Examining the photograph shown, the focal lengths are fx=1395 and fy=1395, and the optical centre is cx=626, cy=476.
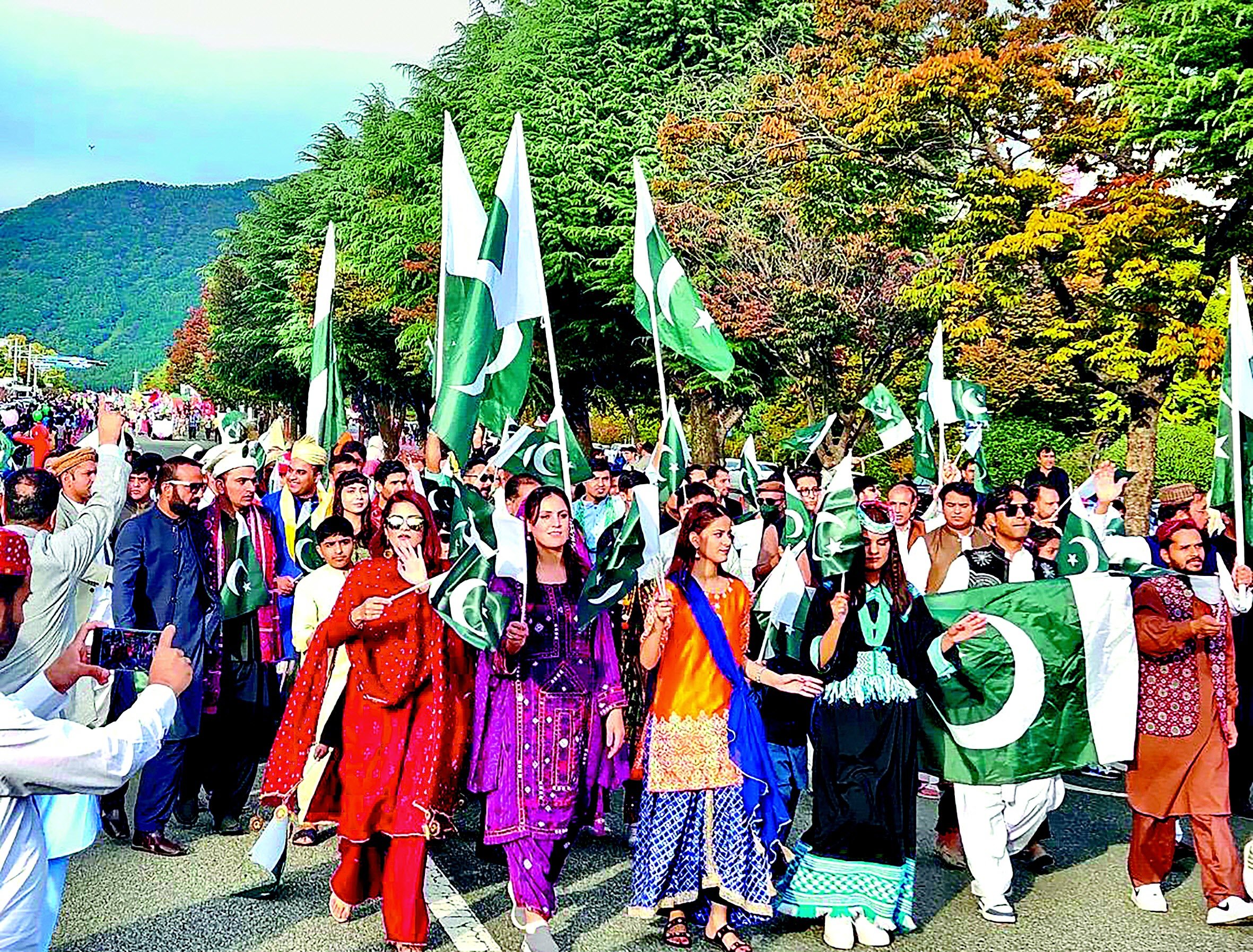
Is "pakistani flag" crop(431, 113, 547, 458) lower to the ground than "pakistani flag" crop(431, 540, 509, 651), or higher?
higher

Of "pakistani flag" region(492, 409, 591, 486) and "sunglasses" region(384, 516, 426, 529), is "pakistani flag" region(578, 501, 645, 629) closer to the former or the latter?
"sunglasses" region(384, 516, 426, 529)

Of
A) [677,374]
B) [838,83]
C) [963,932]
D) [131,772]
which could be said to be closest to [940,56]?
[838,83]

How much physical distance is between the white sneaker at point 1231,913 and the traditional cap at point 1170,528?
1596 mm

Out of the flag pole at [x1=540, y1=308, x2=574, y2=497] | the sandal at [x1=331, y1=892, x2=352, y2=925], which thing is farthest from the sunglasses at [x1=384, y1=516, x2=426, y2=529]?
the sandal at [x1=331, y1=892, x2=352, y2=925]

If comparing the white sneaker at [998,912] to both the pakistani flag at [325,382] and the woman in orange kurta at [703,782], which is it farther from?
the pakistani flag at [325,382]

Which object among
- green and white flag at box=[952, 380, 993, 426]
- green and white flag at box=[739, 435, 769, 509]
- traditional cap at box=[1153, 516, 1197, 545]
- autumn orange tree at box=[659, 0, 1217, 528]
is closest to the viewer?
traditional cap at box=[1153, 516, 1197, 545]

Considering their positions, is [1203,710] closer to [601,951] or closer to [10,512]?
[601,951]

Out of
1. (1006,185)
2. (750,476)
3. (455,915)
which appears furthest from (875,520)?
(1006,185)

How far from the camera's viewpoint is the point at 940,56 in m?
18.6

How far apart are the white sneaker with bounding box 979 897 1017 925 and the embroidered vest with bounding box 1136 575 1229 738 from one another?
1.01 metres

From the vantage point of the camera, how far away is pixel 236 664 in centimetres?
726

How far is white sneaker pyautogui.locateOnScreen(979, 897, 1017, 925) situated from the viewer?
5.81 meters

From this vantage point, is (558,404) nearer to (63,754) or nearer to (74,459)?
(74,459)

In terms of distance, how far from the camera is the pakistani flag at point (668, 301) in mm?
7512
